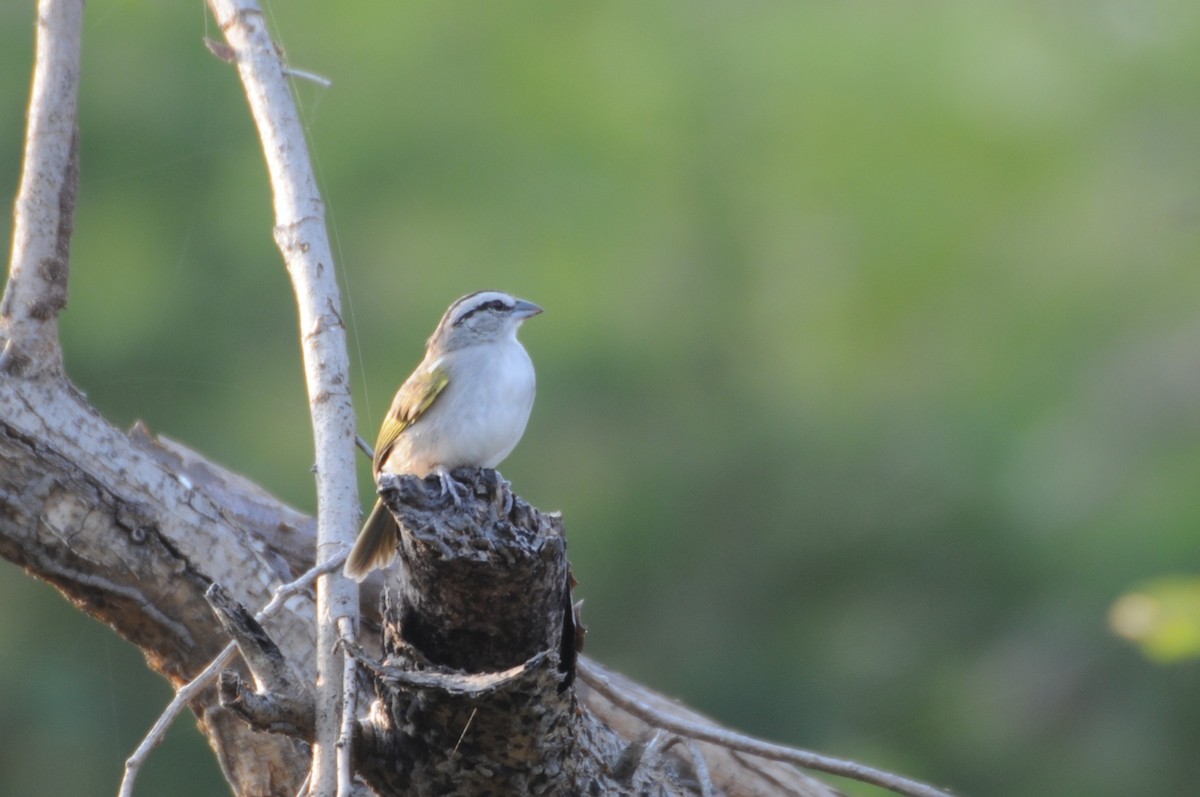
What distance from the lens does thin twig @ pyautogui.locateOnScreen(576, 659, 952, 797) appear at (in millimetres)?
2242

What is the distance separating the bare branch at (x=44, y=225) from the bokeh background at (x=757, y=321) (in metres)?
1.98

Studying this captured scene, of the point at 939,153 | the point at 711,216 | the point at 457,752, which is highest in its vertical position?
the point at 939,153

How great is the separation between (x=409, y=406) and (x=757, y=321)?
427 centimetres

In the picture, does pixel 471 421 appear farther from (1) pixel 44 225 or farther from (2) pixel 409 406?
(1) pixel 44 225

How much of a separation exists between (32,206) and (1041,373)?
554 centimetres

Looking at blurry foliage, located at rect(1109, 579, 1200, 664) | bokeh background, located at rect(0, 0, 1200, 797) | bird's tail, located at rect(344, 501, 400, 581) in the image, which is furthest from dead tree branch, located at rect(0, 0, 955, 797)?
bokeh background, located at rect(0, 0, 1200, 797)

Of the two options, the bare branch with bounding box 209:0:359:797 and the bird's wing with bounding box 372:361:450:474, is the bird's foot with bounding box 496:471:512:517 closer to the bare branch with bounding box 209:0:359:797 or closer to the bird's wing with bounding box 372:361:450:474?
the bare branch with bounding box 209:0:359:797

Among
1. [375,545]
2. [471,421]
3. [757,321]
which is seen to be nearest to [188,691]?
[375,545]

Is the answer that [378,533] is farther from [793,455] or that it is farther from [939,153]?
[939,153]

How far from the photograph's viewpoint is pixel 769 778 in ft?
9.50

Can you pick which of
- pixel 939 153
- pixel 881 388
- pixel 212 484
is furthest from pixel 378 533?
pixel 939 153

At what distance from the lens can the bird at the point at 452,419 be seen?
2930mm

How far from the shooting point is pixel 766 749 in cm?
232

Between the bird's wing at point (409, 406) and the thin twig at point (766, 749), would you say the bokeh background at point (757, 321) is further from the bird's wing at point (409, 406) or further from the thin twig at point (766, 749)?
the thin twig at point (766, 749)
